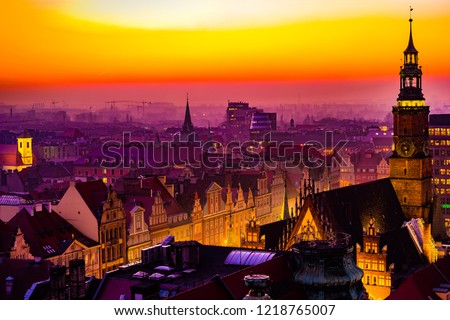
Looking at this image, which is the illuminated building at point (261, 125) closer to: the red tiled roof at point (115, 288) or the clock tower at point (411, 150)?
the clock tower at point (411, 150)

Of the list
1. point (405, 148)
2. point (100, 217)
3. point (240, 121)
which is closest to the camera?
point (100, 217)

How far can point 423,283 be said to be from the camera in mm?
29766

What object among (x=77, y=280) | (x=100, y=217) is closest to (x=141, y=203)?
(x=100, y=217)

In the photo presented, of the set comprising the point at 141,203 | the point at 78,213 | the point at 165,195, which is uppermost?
the point at 165,195

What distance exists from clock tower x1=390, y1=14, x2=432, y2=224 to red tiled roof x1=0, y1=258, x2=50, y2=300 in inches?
921

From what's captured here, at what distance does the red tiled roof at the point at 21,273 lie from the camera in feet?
88.9

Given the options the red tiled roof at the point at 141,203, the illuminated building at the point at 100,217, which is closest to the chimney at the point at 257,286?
the illuminated building at the point at 100,217

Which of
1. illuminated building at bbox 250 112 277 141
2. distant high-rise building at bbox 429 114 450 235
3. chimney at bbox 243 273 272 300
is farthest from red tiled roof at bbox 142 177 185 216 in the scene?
distant high-rise building at bbox 429 114 450 235

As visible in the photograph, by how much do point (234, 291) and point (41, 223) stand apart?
51.5 ft

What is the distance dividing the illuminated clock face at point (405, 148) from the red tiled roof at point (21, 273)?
23.9 m

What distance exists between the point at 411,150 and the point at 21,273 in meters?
25.1

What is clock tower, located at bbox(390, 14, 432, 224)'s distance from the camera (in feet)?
154

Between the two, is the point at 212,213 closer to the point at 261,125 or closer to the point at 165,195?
the point at 165,195

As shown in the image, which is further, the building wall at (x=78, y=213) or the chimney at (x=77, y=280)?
the building wall at (x=78, y=213)
